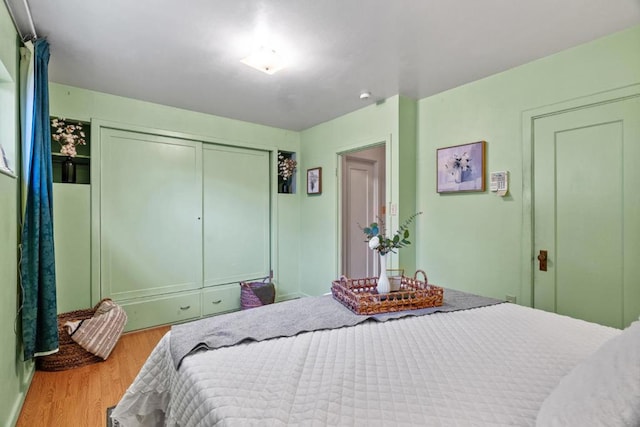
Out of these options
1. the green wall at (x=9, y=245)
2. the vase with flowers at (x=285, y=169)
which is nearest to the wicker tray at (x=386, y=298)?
the green wall at (x=9, y=245)

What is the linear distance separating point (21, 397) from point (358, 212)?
3.59 m

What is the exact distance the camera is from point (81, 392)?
83.2 inches

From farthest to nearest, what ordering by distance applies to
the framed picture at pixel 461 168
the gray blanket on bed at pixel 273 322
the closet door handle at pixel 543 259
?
1. the framed picture at pixel 461 168
2. the closet door handle at pixel 543 259
3. the gray blanket on bed at pixel 273 322

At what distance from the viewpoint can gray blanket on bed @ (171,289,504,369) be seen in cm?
121

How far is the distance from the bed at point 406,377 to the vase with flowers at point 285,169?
2.88 metres

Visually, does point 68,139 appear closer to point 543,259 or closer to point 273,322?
point 273,322

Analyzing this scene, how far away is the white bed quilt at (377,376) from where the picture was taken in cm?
81

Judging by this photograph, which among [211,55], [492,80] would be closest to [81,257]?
[211,55]

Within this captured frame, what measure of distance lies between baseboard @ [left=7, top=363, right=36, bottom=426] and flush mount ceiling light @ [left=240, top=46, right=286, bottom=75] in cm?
248

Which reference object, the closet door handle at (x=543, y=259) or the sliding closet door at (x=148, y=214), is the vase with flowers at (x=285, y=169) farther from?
the closet door handle at (x=543, y=259)

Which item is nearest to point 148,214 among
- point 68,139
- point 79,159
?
point 79,159

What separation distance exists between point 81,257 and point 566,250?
3.90m

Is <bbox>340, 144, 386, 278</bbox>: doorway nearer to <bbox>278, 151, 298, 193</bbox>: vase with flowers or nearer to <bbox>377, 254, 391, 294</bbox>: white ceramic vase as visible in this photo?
<bbox>278, 151, 298, 193</bbox>: vase with flowers

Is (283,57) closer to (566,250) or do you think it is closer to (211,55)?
(211,55)
